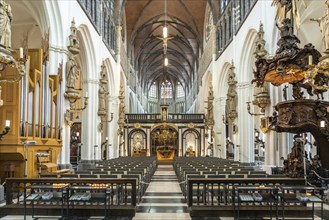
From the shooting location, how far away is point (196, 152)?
136ft

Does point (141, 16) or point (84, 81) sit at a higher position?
point (141, 16)

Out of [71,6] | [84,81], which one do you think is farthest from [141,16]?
[71,6]

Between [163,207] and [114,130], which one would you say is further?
[114,130]

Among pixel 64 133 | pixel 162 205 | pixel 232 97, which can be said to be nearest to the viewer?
pixel 162 205

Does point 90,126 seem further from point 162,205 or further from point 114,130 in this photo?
point 162,205

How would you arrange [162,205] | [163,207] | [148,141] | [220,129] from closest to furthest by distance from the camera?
[163,207] < [162,205] < [220,129] < [148,141]

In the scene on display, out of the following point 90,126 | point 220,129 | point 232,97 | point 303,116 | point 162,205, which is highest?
point 232,97

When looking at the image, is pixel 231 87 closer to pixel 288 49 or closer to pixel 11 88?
pixel 288 49

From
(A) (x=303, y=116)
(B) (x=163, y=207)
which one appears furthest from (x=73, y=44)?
(A) (x=303, y=116)

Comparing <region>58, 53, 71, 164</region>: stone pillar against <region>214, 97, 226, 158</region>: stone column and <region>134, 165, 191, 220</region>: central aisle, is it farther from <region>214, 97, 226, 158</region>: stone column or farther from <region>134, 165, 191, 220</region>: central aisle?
<region>214, 97, 226, 158</region>: stone column

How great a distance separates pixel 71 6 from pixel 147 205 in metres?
11.3

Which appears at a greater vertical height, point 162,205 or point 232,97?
point 232,97

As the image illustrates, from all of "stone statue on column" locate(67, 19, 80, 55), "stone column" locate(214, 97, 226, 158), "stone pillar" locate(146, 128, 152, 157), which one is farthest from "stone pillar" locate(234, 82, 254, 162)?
"stone pillar" locate(146, 128, 152, 157)

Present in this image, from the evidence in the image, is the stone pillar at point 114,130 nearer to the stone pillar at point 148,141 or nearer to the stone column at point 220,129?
the stone pillar at point 148,141
